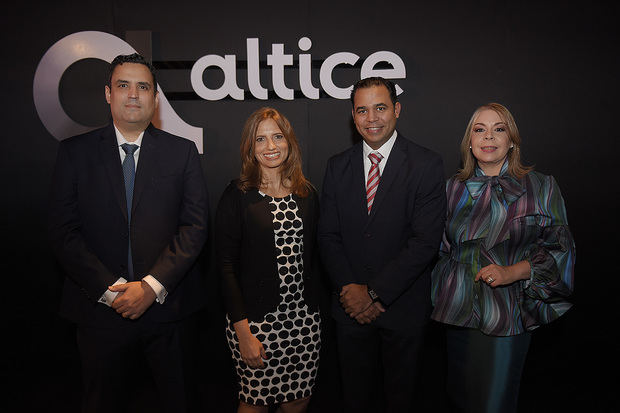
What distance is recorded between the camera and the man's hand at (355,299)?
2.32 m

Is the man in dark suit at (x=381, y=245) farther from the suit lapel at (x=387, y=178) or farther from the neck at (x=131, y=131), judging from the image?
the neck at (x=131, y=131)

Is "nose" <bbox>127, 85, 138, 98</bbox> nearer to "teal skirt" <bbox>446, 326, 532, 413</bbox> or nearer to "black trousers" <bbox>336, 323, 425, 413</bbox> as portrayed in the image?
"black trousers" <bbox>336, 323, 425, 413</bbox>

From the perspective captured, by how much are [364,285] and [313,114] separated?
1662 millimetres

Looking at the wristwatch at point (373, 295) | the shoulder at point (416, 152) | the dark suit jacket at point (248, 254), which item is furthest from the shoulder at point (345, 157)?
the wristwatch at point (373, 295)

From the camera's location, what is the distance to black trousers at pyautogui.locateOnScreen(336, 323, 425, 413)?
7.75 ft

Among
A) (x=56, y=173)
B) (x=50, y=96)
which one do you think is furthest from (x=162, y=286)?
(x=50, y=96)

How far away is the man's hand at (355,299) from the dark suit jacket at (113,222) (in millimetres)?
881

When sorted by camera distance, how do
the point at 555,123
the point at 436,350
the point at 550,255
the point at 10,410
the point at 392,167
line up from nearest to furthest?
the point at 550,255 → the point at 392,167 → the point at 10,410 → the point at 555,123 → the point at 436,350

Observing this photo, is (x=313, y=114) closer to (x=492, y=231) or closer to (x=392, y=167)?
(x=392, y=167)

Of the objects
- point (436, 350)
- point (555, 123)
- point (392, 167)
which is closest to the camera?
point (392, 167)

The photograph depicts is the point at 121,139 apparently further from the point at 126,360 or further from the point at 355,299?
the point at 355,299

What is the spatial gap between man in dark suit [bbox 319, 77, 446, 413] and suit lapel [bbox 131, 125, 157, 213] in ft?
3.31

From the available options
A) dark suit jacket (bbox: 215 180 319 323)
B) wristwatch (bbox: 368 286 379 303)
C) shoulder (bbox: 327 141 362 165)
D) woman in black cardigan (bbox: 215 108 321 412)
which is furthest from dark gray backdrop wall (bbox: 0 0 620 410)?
wristwatch (bbox: 368 286 379 303)

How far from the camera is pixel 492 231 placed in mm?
2193
